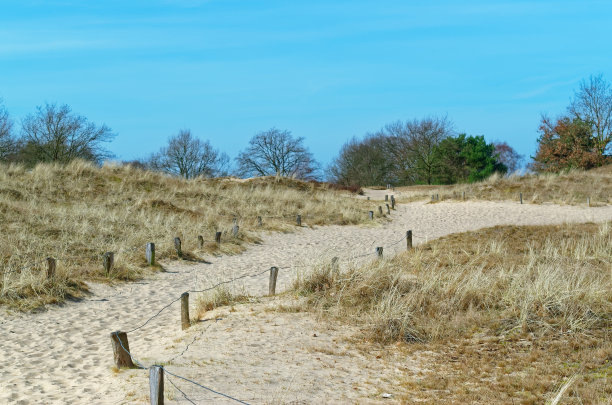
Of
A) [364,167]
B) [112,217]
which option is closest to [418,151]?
[364,167]

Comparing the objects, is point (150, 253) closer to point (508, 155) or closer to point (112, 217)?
point (112, 217)

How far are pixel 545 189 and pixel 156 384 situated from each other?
29.4m

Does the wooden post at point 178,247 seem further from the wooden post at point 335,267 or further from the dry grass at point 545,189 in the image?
the dry grass at point 545,189

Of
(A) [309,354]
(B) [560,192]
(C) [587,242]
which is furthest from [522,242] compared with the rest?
(B) [560,192]

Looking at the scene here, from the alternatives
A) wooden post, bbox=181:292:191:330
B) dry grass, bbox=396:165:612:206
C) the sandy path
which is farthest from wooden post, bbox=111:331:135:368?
dry grass, bbox=396:165:612:206

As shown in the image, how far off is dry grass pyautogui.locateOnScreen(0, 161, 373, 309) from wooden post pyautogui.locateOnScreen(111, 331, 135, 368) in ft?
13.4

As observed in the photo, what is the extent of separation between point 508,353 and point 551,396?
1280mm

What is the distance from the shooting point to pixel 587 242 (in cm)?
1218

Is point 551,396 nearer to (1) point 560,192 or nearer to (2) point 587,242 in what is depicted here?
(2) point 587,242

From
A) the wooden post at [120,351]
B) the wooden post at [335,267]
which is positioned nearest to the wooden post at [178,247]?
the wooden post at [335,267]

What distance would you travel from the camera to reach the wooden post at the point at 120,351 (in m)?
6.35

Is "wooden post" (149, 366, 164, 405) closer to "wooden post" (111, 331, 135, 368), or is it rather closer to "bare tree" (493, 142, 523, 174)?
"wooden post" (111, 331, 135, 368)

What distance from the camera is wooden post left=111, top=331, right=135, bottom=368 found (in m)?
6.35

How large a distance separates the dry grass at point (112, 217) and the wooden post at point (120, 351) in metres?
4.08
